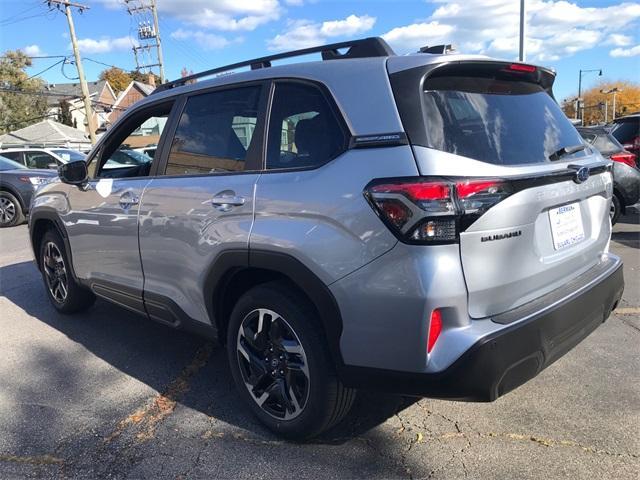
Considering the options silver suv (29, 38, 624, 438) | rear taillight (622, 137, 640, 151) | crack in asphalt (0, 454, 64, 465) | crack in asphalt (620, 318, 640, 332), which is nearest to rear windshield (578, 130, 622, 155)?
rear taillight (622, 137, 640, 151)

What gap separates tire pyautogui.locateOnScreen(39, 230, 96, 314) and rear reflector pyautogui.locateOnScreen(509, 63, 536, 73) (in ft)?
12.2

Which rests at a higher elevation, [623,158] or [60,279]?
[623,158]

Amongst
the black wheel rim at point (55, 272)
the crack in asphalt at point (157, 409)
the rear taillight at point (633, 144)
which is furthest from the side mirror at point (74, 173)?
the rear taillight at point (633, 144)

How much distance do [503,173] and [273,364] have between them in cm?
150

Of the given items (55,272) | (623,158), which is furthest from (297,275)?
(623,158)

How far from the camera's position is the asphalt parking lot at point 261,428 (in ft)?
8.50

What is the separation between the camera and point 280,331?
109 inches

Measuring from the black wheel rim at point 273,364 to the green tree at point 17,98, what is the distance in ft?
199

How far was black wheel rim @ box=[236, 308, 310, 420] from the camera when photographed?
2.71 meters

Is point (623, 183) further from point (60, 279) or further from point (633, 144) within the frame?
point (60, 279)

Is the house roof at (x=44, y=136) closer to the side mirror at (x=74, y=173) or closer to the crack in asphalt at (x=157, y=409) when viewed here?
the side mirror at (x=74, y=173)

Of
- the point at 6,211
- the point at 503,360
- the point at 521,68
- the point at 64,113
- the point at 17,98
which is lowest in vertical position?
the point at 6,211

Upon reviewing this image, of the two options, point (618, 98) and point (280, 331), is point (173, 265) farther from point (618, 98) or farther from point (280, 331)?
point (618, 98)

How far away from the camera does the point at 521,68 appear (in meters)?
2.77
